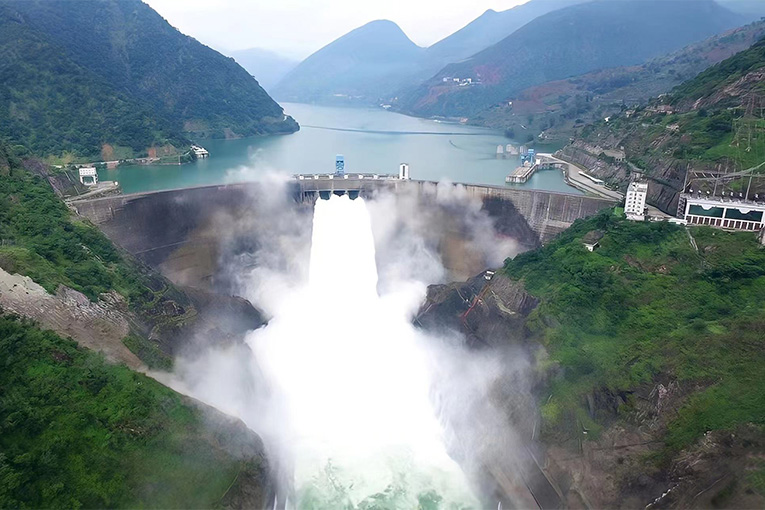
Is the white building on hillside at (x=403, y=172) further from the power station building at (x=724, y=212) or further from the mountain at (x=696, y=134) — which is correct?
the power station building at (x=724, y=212)

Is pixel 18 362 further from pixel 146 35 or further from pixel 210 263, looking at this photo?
Result: pixel 146 35

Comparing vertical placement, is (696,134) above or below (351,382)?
above

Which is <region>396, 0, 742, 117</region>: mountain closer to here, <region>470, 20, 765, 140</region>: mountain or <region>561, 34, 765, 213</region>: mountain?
<region>470, 20, 765, 140</region>: mountain

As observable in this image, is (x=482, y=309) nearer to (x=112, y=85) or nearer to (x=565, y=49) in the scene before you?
(x=112, y=85)

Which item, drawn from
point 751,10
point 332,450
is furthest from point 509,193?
point 751,10

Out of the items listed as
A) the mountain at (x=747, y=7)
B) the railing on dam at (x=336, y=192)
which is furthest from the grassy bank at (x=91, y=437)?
the mountain at (x=747, y=7)

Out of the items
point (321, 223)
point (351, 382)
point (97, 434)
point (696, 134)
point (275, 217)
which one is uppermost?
point (696, 134)

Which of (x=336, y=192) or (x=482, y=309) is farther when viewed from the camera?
(x=336, y=192)

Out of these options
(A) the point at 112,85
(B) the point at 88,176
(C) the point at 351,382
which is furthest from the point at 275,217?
(A) the point at 112,85
